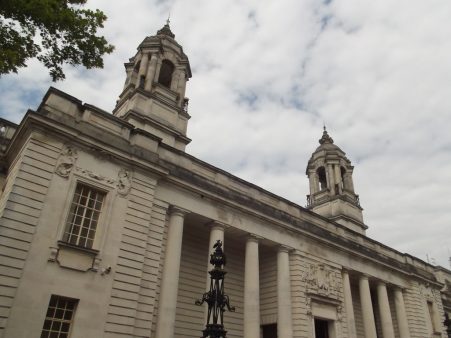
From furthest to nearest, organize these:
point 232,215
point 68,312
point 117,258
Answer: point 232,215, point 117,258, point 68,312

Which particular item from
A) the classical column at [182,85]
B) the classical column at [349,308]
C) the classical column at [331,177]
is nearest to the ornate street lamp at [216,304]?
the classical column at [349,308]

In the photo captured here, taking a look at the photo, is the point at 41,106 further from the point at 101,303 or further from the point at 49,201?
the point at 101,303

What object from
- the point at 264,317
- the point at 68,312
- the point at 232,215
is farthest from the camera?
the point at 264,317

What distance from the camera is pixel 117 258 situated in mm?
13102

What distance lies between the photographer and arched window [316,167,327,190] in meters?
34.6

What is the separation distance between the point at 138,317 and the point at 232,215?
6730 mm

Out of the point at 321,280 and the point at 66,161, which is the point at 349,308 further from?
the point at 66,161

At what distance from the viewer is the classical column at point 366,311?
22.7 m

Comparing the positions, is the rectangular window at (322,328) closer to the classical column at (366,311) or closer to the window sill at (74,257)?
the classical column at (366,311)

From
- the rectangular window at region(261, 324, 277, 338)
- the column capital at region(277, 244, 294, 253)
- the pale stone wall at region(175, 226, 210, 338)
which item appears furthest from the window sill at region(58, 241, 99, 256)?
the rectangular window at region(261, 324, 277, 338)

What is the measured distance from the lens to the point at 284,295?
18688 millimetres

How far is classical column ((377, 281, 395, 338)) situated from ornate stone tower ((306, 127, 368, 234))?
6.30 metres

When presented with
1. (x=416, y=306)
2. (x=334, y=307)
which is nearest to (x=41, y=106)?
(x=334, y=307)

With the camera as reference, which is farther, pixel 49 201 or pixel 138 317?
pixel 138 317
